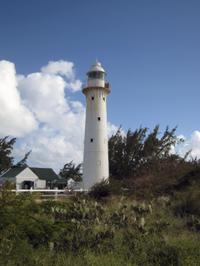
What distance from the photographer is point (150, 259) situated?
8.24m

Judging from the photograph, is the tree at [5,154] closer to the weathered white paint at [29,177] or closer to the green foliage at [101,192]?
the weathered white paint at [29,177]

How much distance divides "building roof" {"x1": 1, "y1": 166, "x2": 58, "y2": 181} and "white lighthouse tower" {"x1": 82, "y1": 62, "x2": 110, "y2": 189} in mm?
15426

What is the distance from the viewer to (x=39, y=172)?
162 ft

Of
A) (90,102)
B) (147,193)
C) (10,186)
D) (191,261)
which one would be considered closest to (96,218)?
(10,186)

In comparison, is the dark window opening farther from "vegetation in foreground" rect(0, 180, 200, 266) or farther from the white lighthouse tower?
"vegetation in foreground" rect(0, 180, 200, 266)

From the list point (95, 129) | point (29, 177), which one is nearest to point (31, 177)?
point (29, 177)

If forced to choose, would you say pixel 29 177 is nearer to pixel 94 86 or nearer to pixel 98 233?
pixel 94 86

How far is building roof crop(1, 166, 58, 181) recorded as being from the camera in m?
46.0

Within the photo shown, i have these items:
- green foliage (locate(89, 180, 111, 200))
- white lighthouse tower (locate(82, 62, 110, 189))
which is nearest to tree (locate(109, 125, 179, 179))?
white lighthouse tower (locate(82, 62, 110, 189))

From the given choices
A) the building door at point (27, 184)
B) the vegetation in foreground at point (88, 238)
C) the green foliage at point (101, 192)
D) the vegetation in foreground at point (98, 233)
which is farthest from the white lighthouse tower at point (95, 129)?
the vegetation in foreground at point (88, 238)

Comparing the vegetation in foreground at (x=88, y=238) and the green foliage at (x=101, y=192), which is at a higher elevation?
the green foliage at (x=101, y=192)

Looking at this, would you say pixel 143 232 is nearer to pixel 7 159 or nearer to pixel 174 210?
pixel 174 210

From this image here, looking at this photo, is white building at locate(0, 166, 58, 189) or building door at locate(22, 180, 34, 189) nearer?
white building at locate(0, 166, 58, 189)

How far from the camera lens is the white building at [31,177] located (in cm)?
4503
